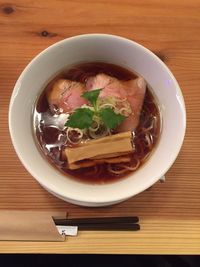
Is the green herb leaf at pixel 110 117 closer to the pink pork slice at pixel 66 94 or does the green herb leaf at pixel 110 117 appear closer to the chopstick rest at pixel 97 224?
the pink pork slice at pixel 66 94

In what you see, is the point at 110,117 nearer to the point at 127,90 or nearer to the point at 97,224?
the point at 127,90

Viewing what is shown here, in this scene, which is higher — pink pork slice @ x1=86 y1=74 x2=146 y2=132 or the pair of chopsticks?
pink pork slice @ x1=86 y1=74 x2=146 y2=132

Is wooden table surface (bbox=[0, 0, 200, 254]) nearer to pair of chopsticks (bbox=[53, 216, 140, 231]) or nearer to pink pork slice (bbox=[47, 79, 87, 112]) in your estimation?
pair of chopsticks (bbox=[53, 216, 140, 231])

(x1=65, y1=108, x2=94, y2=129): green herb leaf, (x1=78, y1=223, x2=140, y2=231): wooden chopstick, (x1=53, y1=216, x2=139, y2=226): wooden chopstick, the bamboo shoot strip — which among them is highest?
(x1=65, y1=108, x2=94, y2=129): green herb leaf

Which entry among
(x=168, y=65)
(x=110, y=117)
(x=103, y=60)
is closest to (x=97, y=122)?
(x=110, y=117)

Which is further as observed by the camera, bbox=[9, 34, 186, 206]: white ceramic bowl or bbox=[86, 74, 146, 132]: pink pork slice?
bbox=[86, 74, 146, 132]: pink pork slice

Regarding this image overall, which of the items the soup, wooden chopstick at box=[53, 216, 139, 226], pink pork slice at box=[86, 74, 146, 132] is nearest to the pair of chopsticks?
wooden chopstick at box=[53, 216, 139, 226]

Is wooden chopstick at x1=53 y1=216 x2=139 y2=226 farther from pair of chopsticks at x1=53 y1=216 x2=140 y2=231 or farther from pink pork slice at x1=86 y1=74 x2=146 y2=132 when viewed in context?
pink pork slice at x1=86 y1=74 x2=146 y2=132

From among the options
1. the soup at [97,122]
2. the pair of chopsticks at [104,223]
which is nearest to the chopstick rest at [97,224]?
the pair of chopsticks at [104,223]
